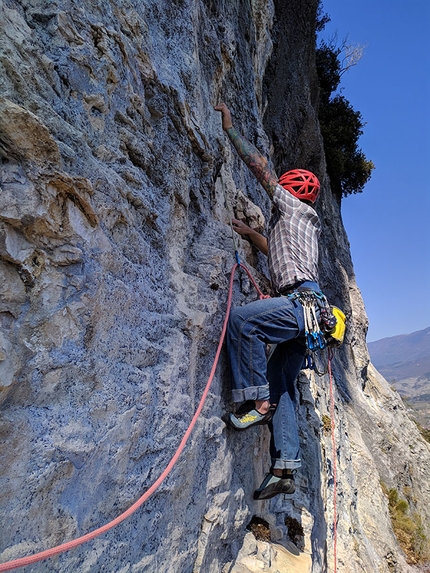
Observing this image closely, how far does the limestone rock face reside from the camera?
175cm

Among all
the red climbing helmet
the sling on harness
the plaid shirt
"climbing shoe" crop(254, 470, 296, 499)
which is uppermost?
the red climbing helmet

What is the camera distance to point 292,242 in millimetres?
3605

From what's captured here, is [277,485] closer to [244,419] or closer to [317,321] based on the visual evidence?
[244,419]

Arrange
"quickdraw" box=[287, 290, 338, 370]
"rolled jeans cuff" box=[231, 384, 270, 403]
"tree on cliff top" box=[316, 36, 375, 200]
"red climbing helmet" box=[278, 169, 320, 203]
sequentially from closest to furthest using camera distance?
"rolled jeans cuff" box=[231, 384, 270, 403]
"quickdraw" box=[287, 290, 338, 370]
"red climbing helmet" box=[278, 169, 320, 203]
"tree on cliff top" box=[316, 36, 375, 200]

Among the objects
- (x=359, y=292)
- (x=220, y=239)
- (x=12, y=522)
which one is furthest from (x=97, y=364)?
(x=359, y=292)

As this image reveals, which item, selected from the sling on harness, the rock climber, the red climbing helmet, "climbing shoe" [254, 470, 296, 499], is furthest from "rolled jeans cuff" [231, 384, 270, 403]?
the red climbing helmet

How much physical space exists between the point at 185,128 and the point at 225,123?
0.94m

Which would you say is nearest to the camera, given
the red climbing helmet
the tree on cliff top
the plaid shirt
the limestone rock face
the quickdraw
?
the limestone rock face

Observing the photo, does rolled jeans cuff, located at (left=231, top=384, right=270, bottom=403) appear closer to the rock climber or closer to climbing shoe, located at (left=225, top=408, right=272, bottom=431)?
the rock climber

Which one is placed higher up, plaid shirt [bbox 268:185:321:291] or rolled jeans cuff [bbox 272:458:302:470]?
plaid shirt [bbox 268:185:321:291]

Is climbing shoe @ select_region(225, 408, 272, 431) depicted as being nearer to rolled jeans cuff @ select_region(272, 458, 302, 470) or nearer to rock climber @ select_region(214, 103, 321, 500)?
rock climber @ select_region(214, 103, 321, 500)

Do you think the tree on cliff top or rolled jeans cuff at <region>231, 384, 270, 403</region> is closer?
rolled jeans cuff at <region>231, 384, 270, 403</region>

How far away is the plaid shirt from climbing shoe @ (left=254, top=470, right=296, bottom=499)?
1691mm

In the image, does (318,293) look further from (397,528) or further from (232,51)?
(397,528)
